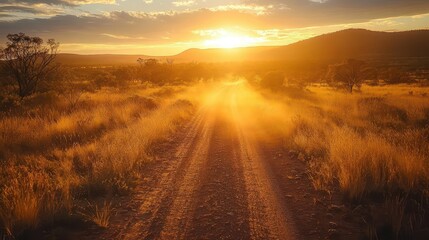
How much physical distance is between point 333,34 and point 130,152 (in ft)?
642

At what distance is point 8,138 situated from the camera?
10.2m

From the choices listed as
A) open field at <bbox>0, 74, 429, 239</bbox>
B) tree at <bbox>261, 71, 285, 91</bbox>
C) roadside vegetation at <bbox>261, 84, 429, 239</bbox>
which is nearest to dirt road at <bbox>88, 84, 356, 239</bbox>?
open field at <bbox>0, 74, 429, 239</bbox>

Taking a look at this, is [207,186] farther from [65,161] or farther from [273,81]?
[273,81]

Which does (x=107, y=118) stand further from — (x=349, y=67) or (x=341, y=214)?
(x=349, y=67)

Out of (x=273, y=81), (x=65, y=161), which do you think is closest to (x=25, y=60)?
(x=65, y=161)

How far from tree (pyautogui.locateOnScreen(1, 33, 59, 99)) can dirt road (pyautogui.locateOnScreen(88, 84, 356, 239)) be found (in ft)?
60.3

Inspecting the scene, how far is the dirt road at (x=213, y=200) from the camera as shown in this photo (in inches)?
192

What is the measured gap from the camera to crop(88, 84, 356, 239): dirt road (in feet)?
16.0

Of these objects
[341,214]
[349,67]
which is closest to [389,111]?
[341,214]

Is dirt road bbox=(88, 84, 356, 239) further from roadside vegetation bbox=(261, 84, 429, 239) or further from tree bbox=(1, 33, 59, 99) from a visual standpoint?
tree bbox=(1, 33, 59, 99)

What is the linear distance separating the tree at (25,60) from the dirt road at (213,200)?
723 inches

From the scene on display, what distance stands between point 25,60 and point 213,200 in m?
22.9

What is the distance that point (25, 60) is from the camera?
2308 cm

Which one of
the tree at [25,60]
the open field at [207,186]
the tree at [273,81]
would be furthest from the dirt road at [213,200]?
the tree at [273,81]
